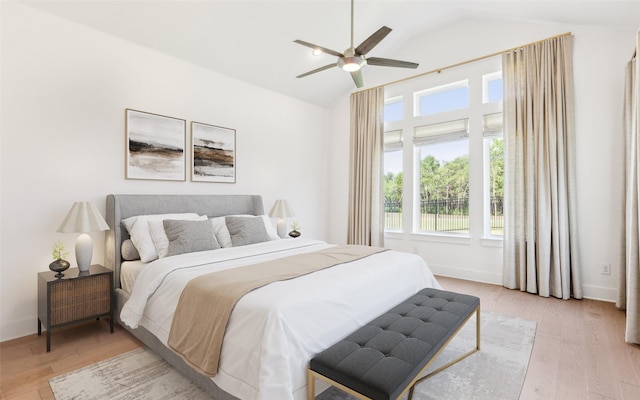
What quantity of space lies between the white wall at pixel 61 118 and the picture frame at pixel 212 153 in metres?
0.14

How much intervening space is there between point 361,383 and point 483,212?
3.82 m

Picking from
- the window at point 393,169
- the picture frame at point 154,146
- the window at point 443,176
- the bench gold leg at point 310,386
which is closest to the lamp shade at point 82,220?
the picture frame at point 154,146

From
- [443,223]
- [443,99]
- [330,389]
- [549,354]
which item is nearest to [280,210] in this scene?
[443,223]

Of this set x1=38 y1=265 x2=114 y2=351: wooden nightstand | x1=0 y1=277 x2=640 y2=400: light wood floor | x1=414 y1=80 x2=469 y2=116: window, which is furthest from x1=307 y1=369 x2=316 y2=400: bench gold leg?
x1=414 y1=80 x2=469 y2=116: window

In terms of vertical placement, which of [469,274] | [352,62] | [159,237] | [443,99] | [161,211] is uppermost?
[443,99]

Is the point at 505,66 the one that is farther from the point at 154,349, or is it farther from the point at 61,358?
the point at 61,358

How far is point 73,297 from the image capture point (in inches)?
104

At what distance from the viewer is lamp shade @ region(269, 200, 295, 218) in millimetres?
4617

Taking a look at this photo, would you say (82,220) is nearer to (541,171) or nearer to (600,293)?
(541,171)

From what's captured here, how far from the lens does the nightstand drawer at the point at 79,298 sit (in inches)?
100

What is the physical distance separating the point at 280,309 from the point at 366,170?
4.13 meters

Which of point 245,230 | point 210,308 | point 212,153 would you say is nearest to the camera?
point 210,308

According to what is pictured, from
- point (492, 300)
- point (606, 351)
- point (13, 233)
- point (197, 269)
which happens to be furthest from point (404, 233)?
point (13, 233)

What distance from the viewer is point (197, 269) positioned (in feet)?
7.82
